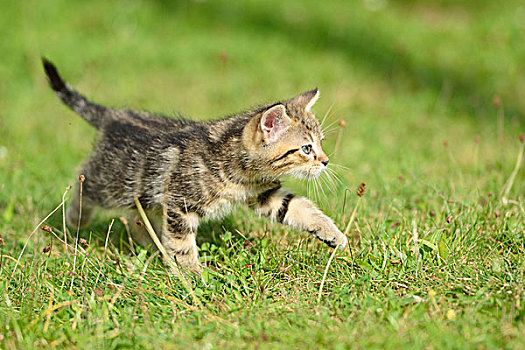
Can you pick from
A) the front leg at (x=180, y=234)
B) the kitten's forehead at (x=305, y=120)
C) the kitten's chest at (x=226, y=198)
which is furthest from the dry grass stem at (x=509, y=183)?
the front leg at (x=180, y=234)

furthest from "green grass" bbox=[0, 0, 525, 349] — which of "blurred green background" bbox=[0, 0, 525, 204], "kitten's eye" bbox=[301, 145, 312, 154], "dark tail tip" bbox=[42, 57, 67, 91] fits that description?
"dark tail tip" bbox=[42, 57, 67, 91]

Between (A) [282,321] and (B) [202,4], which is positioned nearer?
(A) [282,321]

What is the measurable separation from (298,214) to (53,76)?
2.19m

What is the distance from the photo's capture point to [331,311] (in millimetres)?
2814

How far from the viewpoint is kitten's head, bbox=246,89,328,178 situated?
3477 millimetres

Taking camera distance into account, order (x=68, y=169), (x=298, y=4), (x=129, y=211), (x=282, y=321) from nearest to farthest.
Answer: (x=282, y=321)
(x=129, y=211)
(x=68, y=169)
(x=298, y=4)

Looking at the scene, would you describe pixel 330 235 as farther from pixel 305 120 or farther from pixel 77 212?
pixel 77 212

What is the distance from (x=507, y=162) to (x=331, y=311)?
3.01 m

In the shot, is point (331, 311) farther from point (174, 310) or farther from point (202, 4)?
point (202, 4)

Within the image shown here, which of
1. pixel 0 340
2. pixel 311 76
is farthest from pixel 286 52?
pixel 0 340

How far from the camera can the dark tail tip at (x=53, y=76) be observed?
4293 millimetres

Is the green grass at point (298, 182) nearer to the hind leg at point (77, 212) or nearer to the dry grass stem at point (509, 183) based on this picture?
the dry grass stem at point (509, 183)

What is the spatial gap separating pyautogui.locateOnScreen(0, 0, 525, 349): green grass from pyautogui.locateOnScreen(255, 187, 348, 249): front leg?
11 centimetres

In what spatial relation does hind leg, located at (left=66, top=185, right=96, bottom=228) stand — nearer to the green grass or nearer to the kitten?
the green grass
